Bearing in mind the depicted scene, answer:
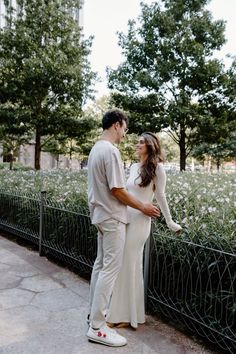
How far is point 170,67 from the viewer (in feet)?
44.7

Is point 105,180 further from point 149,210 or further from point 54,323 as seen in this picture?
point 54,323

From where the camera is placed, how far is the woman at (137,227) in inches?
111

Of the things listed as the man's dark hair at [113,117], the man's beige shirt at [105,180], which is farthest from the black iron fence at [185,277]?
the man's dark hair at [113,117]

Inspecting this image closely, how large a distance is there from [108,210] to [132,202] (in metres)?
0.19

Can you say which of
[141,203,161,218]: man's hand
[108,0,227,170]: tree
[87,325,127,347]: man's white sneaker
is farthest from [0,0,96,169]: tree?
[87,325,127,347]: man's white sneaker

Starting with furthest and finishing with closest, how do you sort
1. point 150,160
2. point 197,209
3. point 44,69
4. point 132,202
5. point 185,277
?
point 44,69 → point 197,209 → point 185,277 → point 150,160 → point 132,202

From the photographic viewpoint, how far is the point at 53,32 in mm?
13281

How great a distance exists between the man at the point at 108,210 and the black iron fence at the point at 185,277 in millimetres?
581

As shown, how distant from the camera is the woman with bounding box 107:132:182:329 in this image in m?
2.82

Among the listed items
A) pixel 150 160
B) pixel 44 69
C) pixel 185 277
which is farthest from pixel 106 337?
pixel 44 69

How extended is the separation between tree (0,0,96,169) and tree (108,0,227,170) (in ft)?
5.93

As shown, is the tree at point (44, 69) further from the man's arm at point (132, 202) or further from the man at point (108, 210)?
the man's arm at point (132, 202)

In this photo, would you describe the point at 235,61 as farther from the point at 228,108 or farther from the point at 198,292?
the point at 198,292

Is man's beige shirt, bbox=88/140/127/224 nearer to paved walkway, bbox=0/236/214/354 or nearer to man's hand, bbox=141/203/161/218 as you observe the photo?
man's hand, bbox=141/203/161/218
